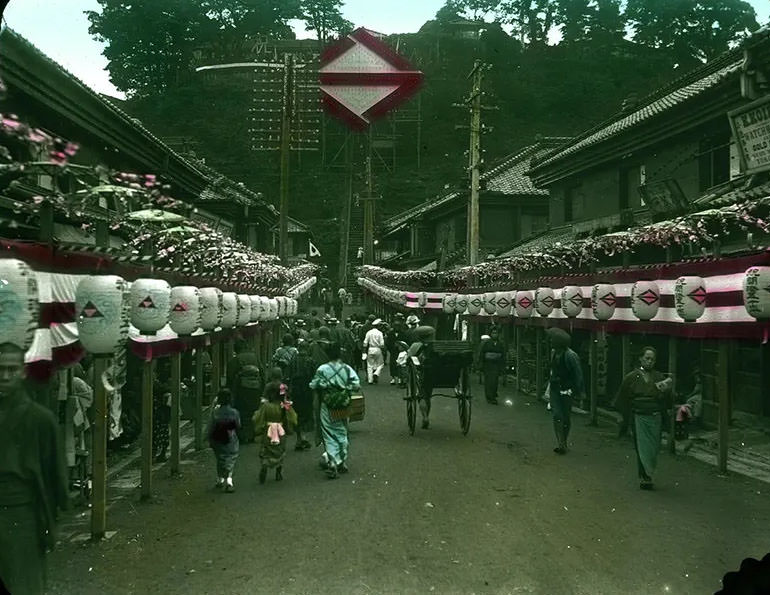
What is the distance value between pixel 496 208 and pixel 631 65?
2577cm

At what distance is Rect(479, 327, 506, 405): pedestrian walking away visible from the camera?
70.2ft

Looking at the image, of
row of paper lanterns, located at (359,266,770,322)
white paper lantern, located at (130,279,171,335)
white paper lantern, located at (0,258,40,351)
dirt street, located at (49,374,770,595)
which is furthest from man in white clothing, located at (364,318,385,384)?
white paper lantern, located at (0,258,40,351)

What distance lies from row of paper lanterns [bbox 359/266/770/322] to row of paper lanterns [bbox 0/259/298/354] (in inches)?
287

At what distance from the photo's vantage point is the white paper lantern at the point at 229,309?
1422cm

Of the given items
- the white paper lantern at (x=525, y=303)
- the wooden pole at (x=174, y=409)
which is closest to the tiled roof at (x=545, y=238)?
the white paper lantern at (x=525, y=303)

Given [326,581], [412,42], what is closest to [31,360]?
[326,581]

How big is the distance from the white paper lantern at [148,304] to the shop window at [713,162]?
542 inches

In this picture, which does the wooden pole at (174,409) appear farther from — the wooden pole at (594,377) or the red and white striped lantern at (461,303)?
the red and white striped lantern at (461,303)

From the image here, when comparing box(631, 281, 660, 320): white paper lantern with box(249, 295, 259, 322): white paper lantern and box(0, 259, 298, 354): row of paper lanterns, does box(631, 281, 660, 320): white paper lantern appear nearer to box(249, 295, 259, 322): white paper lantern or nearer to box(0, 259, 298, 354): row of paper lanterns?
box(0, 259, 298, 354): row of paper lanterns

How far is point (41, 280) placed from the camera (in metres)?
6.93

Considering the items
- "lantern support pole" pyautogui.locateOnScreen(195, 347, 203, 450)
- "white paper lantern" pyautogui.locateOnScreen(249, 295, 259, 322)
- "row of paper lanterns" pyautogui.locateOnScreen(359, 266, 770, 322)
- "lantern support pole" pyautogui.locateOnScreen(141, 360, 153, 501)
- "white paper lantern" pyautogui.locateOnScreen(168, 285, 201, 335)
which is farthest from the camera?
"white paper lantern" pyautogui.locateOnScreen(249, 295, 259, 322)

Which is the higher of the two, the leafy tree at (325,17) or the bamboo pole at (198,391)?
the leafy tree at (325,17)

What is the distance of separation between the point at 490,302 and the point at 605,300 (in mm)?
8707

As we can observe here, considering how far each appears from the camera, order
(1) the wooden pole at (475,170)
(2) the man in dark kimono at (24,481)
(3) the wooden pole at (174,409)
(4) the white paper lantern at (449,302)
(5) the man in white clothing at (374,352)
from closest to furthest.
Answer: (2) the man in dark kimono at (24,481), (3) the wooden pole at (174,409), (1) the wooden pole at (475,170), (5) the man in white clothing at (374,352), (4) the white paper lantern at (449,302)
